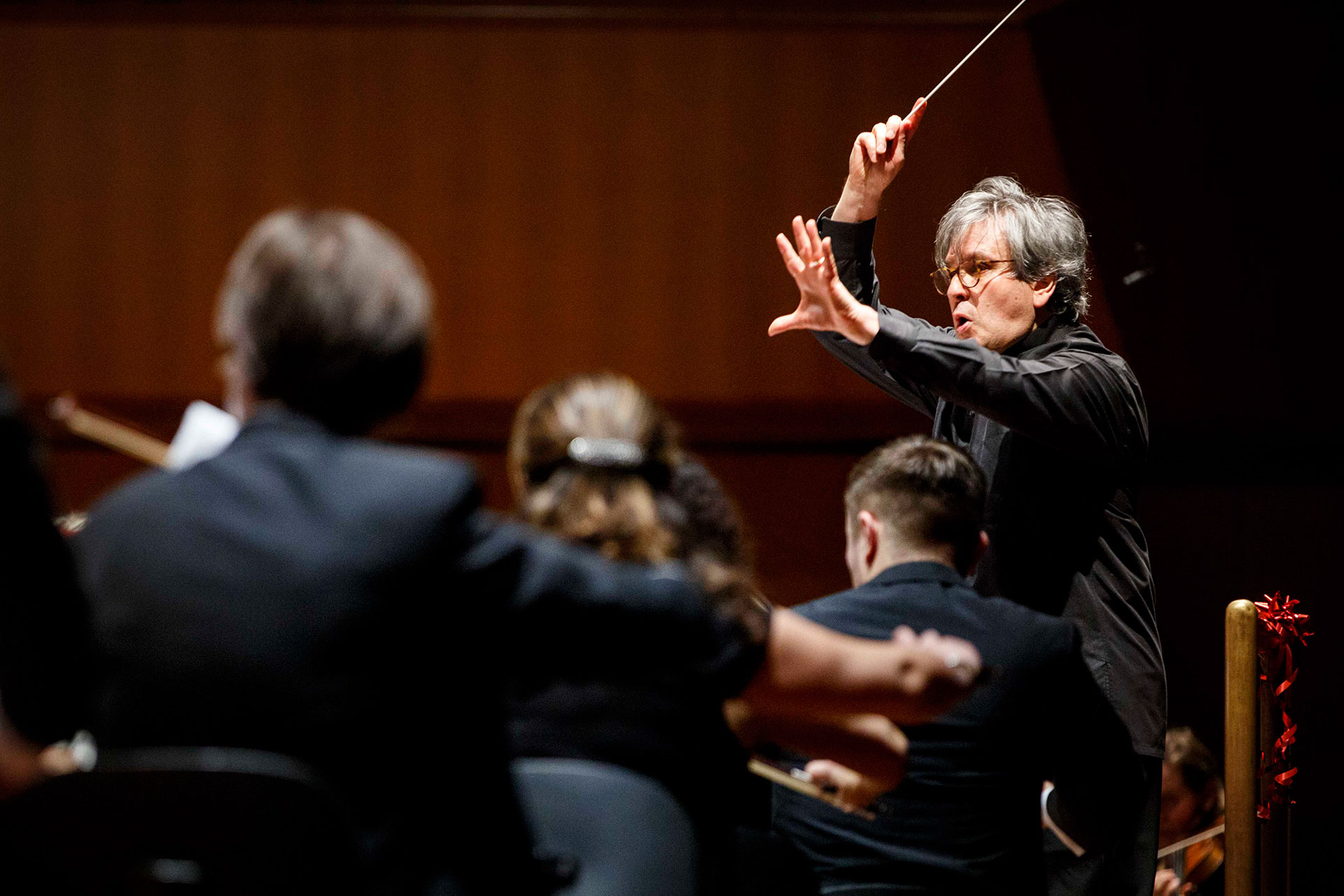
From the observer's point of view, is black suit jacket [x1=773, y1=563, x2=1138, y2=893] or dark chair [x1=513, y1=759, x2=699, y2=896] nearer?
dark chair [x1=513, y1=759, x2=699, y2=896]

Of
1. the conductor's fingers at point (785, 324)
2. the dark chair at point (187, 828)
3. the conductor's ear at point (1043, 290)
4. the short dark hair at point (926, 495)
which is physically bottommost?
the dark chair at point (187, 828)

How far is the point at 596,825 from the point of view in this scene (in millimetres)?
1203

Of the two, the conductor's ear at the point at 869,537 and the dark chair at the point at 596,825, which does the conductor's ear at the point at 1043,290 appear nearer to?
the conductor's ear at the point at 869,537

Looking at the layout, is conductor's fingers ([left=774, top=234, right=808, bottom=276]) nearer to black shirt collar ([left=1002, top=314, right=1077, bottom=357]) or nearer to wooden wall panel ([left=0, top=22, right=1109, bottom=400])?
black shirt collar ([left=1002, top=314, right=1077, bottom=357])

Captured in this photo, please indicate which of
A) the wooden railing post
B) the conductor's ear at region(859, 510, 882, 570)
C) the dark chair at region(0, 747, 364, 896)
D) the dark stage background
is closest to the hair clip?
the dark chair at region(0, 747, 364, 896)

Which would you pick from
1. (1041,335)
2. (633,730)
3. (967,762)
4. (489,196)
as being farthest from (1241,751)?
(489,196)

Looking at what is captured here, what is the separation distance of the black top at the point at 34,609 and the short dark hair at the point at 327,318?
0.19 m

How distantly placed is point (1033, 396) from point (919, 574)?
414 millimetres

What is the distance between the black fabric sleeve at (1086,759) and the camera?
1.60 meters

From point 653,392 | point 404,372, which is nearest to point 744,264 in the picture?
point 653,392

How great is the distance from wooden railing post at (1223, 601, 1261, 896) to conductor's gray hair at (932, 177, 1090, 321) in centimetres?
60

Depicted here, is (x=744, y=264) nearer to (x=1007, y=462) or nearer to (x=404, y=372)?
(x=1007, y=462)

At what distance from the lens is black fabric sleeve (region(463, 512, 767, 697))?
106cm

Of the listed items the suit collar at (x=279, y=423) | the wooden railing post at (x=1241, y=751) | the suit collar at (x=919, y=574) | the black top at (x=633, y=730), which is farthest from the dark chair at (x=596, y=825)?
the wooden railing post at (x=1241, y=751)
